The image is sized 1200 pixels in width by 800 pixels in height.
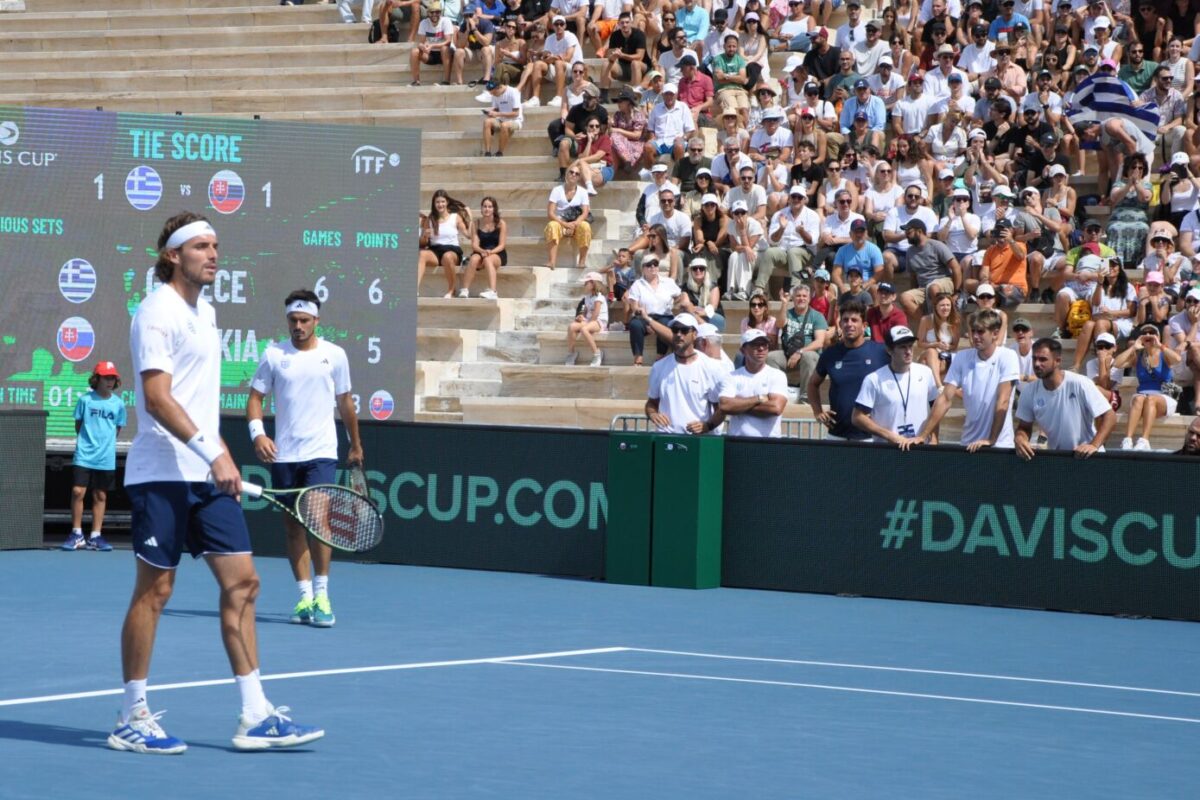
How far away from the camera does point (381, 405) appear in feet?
61.1

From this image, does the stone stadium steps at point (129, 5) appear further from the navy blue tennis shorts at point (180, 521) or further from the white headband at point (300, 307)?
the navy blue tennis shorts at point (180, 521)

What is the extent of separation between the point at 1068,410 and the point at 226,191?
8.20 meters

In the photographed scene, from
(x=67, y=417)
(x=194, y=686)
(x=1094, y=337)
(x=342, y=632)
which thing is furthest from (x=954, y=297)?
(x=194, y=686)

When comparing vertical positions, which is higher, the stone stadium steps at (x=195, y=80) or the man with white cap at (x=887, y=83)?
the stone stadium steps at (x=195, y=80)

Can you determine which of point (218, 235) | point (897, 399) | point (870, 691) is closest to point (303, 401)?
point (870, 691)

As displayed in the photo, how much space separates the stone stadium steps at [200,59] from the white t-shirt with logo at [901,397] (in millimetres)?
14793

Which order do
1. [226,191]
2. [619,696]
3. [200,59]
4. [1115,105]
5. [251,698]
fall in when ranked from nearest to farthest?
[251,698]
[619,696]
[226,191]
[1115,105]
[200,59]

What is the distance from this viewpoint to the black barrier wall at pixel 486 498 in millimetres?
15539

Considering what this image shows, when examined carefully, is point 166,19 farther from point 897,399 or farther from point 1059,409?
point 1059,409

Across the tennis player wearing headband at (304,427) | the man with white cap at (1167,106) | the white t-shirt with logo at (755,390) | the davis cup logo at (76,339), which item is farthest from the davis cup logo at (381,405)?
the man with white cap at (1167,106)

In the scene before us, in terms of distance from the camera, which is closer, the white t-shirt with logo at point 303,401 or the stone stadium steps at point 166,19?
the white t-shirt with logo at point 303,401

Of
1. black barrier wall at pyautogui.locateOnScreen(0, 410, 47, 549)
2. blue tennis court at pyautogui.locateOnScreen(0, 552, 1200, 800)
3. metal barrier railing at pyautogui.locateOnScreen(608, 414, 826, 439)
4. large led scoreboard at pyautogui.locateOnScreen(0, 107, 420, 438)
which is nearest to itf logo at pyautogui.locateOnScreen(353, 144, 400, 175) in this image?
large led scoreboard at pyautogui.locateOnScreen(0, 107, 420, 438)

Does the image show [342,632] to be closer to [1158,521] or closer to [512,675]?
[512,675]

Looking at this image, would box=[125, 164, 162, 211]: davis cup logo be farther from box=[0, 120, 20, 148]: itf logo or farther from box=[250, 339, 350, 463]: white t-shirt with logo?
box=[250, 339, 350, 463]: white t-shirt with logo
